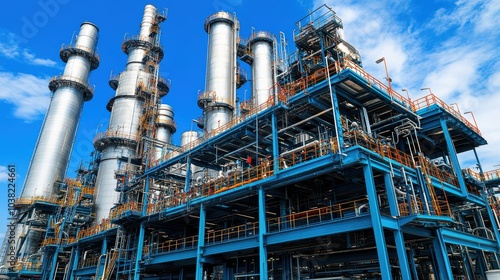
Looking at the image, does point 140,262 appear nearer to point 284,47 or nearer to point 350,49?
point 350,49

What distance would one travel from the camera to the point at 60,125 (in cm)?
4491

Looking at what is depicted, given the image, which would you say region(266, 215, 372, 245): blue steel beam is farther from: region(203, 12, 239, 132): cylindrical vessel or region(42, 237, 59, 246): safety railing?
region(42, 237, 59, 246): safety railing

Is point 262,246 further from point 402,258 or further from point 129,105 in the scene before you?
point 129,105

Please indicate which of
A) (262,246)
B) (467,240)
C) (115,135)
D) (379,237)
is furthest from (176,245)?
(115,135)

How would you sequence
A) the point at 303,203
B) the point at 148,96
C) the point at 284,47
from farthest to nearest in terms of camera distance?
the point at 148,96 → the point at 284,47 → the point at 303,203

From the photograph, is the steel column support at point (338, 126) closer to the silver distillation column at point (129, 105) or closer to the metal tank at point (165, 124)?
the silver distillation column at point (129, 105)

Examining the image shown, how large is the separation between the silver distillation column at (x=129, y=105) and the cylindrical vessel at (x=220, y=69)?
32.2 ft

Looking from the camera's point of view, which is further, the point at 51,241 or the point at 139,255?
the point at 51,241

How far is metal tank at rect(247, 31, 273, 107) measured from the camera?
38.3 m

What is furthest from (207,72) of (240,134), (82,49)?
(82,49)

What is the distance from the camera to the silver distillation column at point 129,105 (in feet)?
127

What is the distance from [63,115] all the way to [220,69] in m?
22.7

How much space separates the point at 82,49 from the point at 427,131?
150 ft

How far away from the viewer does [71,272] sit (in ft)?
115
